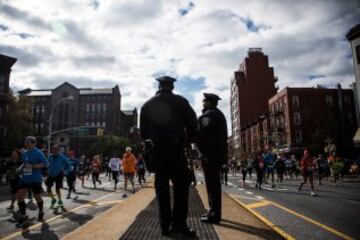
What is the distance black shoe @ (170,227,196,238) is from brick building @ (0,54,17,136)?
40.2 metres

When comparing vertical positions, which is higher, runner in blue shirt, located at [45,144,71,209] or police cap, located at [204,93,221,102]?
police cap, located at [204,93,221,102]

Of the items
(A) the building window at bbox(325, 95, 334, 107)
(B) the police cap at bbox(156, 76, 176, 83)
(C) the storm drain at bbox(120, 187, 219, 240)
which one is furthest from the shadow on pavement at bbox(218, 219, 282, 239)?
(A) the building window at bbox(325, 95, 334, 107)

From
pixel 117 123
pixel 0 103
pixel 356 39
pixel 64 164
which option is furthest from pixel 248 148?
pixel 64 164

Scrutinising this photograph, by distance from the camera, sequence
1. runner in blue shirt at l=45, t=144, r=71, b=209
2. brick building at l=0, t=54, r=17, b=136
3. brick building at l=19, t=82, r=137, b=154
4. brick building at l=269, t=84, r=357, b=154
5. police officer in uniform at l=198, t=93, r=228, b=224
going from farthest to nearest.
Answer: brick building at l=19, t=82, r=137, b=154, brick building at l=269, t=84, r=357, b=154, brick building at l=0, t=54, r=17, b=136, runner in blue shirt at l=45, t=144, r=71, b=209, police officer in uniform at l=198, t=93, r=228, b=224

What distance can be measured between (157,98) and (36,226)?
4301mm

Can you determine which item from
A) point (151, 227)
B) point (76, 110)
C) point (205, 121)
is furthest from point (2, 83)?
point (76, 110)

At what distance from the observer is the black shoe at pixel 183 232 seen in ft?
13.3

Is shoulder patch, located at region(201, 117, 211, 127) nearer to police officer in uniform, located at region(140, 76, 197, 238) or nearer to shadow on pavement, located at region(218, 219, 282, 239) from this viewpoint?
police officer in uniform, located at region(140, 76, 197, 238)

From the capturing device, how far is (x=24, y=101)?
165 ft

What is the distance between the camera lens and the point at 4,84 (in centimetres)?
4019

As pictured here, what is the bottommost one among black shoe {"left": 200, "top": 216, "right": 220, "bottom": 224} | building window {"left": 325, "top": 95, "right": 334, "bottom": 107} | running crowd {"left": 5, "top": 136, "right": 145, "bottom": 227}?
black shoe {"left": 200, "top": 216, "right": 220, "bottom": 224}

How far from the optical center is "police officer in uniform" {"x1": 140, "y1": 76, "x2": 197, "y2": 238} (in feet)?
13.6

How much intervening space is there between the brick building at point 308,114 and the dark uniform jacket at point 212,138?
1940 inches

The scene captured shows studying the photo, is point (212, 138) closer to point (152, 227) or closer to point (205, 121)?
point (205, 121)
